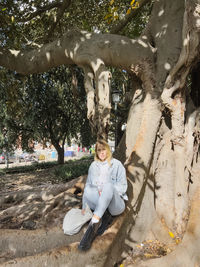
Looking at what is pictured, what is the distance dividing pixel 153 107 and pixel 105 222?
6.81 feet

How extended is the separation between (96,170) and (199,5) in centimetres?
299

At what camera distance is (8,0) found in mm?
5941

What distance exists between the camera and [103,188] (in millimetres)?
2543

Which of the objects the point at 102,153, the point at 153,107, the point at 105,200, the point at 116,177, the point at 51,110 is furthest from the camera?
the point at 51,110

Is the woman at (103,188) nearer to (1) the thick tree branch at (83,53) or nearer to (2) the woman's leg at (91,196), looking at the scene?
(2) the woman's leg at (91,196)

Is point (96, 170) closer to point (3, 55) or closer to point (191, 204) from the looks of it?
point (191, 204)

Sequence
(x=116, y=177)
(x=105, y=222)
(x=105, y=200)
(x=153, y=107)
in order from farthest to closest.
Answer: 1. (x=153, y=107)
2. (x=116, y=177)
3. (x=105, y=222)
4. (x=105, y=200)

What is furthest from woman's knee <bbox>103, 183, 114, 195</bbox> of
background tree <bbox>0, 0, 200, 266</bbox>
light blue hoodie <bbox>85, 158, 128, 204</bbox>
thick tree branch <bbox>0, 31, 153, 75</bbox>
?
thick tree branch <bbox>0, 31, 153, 75</bbox>

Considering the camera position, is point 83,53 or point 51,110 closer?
point 83,53

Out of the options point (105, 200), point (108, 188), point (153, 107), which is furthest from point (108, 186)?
point (153, 107)

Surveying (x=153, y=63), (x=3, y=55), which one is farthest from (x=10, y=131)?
(x=153, y=63)

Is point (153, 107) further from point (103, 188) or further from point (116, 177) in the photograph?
point (103, 188)

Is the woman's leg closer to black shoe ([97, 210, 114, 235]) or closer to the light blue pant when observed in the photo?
the light blue pant

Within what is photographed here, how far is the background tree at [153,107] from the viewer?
3.38m
